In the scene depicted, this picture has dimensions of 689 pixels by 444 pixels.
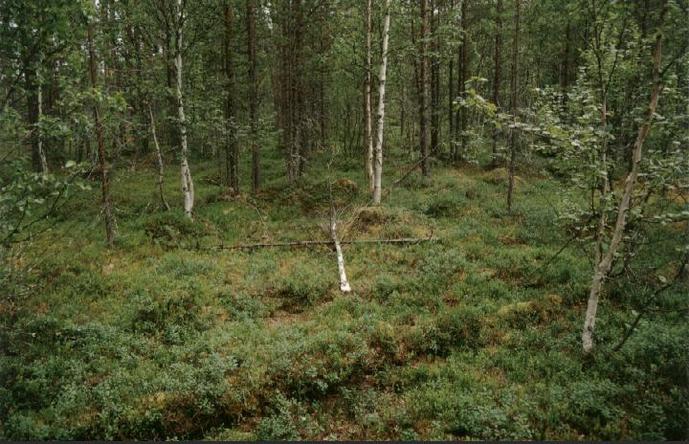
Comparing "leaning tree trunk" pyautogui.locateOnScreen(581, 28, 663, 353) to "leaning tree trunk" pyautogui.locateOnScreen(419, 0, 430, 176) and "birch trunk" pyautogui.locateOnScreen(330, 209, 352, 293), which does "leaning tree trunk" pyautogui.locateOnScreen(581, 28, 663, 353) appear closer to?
"birch trunk" pyautogui.locateOnScreen(330, 209, 352, 293)

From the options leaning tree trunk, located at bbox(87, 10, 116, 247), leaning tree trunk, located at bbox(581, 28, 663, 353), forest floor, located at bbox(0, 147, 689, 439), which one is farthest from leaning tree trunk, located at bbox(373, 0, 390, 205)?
leaning tree trunk, located at bbox(581, 28, 663, 353)

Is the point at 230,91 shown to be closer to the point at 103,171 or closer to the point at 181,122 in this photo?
the point at 181,122

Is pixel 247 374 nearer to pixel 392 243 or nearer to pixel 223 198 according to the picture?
pixel 392 243

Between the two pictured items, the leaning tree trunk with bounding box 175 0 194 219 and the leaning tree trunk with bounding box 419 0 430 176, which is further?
the leaning tree trunk with bounding box 419 0 430 176

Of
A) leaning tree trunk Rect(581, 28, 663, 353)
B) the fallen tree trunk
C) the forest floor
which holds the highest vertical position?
leaning tree trunk Rect(581, 28, 663, 353)

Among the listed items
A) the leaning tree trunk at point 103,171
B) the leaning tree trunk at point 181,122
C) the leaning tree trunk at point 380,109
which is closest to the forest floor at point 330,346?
the leaning tree trunk at point 103,171

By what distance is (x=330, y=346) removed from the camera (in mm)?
9289

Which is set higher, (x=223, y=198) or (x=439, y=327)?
(x=223, y=198)

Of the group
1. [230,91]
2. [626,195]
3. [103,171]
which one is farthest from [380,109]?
[626,195]

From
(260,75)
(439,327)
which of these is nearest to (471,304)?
(439,327)

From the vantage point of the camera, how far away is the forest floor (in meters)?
7.47

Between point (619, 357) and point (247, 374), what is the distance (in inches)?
277

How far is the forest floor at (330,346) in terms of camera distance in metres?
7.47

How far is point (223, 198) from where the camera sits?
22.2 meters
